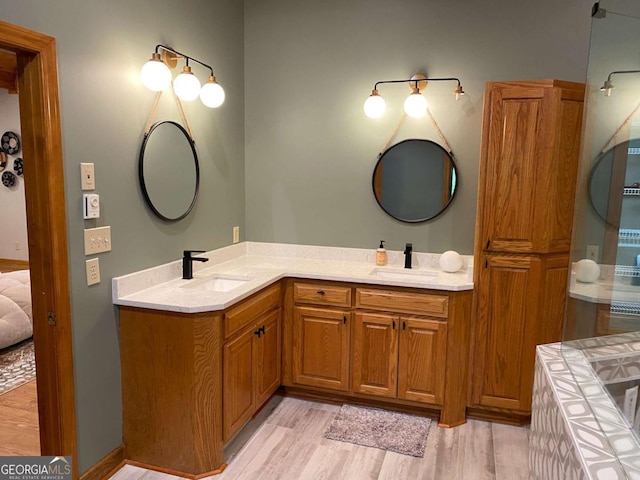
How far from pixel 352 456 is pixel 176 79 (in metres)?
2.25

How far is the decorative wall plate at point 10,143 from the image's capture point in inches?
252

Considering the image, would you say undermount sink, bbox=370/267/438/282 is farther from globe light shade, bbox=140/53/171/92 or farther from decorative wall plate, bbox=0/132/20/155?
decorative wall plate, bbox=0/132/20/155

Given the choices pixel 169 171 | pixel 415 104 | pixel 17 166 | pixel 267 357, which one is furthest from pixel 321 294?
pixel 17 166

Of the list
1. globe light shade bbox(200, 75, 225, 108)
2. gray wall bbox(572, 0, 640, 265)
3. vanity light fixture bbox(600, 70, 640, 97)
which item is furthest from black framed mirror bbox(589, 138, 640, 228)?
globe light shade bbox(200, 75, 225, 108)

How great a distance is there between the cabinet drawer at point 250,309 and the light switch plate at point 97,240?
0.66m

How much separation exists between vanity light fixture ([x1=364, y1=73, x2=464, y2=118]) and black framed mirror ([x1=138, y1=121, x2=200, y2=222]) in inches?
45.7

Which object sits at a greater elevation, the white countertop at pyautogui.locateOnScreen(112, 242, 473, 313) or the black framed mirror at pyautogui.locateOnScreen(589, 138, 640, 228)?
the black framed mirror at pyautogui.locateOnScreen(589, 138, 640, 228)

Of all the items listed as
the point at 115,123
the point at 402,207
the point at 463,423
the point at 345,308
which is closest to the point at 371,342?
the point at 345,308

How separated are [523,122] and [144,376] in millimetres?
2441

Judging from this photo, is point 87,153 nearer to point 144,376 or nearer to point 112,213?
point 112,213

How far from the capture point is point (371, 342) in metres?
3.08

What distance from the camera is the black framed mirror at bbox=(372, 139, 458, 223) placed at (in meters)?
3.29

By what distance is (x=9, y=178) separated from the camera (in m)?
6.52

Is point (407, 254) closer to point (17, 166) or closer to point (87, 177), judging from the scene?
point (87, 177)
